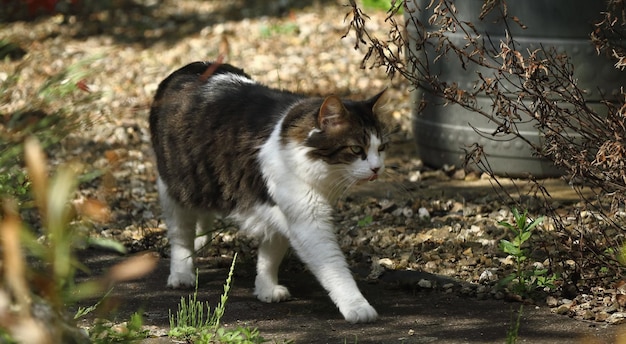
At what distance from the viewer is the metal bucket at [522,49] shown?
5543 millimetres

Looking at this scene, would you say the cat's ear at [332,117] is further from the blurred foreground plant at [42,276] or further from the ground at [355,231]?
the blurred foreground plant at [42,276]

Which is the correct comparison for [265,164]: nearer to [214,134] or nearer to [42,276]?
[214,134]

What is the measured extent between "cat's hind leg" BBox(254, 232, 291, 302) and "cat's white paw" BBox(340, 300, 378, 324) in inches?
19.7

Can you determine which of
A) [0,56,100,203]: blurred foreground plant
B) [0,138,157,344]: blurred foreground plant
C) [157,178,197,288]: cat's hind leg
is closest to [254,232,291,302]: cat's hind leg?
[157,178,197,288]: cat's hind leg

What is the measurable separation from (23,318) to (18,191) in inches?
55.7

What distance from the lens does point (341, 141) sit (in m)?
3.97

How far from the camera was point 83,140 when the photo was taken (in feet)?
23.6

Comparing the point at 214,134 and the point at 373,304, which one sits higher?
the point at 214,134

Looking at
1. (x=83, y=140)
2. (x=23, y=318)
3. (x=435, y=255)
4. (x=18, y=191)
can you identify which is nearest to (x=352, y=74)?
(x=83, y=140)

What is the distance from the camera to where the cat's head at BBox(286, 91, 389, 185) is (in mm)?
3977

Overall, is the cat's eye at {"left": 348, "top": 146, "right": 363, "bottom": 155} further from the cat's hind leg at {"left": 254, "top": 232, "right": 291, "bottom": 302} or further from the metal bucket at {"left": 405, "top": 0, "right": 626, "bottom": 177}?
the metal bucket at {"left": 405, "top": 0, "right": 626, "bottom": 177}

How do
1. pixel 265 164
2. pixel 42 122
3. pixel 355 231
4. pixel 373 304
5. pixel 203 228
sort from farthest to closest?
pixel 355 231
pixel 203 228
pixel 373 304
pixel 265 164
pixel 42 122

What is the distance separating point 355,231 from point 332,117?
133cm

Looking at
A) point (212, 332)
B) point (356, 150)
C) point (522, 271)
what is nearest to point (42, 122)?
point (212, 332)
